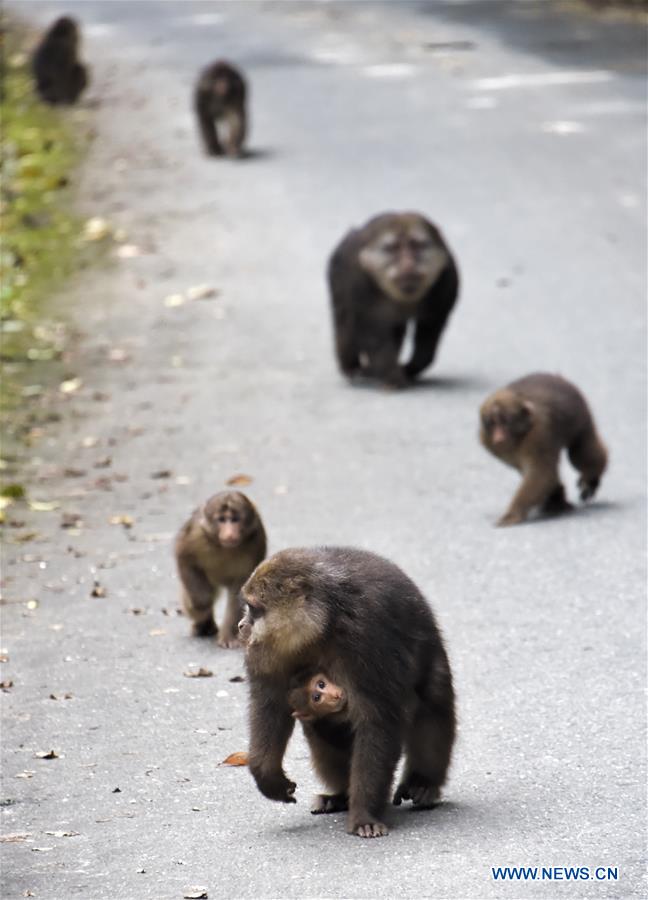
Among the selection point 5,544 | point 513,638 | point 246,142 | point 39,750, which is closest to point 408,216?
point 5,544

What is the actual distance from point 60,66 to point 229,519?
53.6 feet

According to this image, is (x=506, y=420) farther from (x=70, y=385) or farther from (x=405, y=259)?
(x=70, y=385)

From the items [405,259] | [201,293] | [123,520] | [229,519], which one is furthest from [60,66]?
[229,519]

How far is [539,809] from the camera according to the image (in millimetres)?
5801

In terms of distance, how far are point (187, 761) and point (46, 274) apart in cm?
1067

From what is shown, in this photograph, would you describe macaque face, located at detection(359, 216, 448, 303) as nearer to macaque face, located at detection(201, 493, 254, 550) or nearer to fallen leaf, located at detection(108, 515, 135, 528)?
fallen leaf, located at detection(108, 515, 135, 528)

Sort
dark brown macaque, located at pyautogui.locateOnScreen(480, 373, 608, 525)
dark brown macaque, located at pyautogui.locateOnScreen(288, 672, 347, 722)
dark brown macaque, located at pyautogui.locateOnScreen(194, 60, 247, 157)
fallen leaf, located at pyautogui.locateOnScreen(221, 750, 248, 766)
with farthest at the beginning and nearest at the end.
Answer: dark brown macaque, located at pyautogui.locateOnScreen(194, 60, 247, 157) < dark brown macaque, located at pyautogui.locateOnScreen(480, 373, 608, 525) < fallen leaf, located at pyautogui.locateOnScreen(221, 750, 248, 766) < dark brown macaque, located at pyautogui.locateOnScreen(288, 672, 347, 722)

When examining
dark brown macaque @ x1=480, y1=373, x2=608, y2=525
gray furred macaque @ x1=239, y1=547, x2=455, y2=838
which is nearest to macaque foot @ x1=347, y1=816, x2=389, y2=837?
gray furred macaque @ x1=239, y1=547, x2=455, y2=838

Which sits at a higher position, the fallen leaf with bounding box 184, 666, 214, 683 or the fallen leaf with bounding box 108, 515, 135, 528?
the fallen leaf with bounding box 184, 666, 214, 683

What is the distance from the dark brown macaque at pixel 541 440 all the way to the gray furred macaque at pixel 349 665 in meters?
4.07

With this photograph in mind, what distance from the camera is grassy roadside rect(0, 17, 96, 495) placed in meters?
13.2

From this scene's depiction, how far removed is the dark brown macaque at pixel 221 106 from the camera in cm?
2003

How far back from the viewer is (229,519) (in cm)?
804

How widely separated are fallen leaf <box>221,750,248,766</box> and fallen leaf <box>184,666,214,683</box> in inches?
43.1
